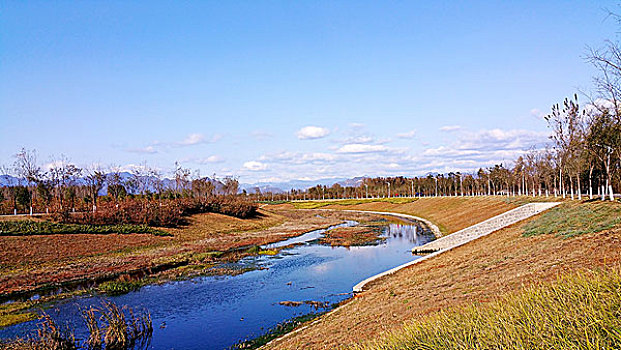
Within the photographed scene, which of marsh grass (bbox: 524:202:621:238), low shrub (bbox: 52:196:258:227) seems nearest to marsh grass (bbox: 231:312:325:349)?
marsh grass (bbox: 524:202:621:238)

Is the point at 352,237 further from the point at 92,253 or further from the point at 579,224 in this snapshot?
the point at 579,224

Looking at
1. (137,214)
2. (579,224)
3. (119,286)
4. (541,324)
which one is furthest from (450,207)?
(541,324)

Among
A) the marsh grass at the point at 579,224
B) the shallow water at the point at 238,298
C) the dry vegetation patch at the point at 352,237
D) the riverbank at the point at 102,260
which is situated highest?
the marsh grass at the point at 579,224

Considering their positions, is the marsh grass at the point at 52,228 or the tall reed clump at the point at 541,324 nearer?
the tall reed clump at the point at 541,324

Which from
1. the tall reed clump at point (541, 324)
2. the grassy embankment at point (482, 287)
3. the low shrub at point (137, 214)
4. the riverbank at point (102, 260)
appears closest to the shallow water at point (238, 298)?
the riverbank at point (102, 260)

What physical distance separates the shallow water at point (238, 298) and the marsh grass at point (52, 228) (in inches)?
480

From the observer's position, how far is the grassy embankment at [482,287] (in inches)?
206

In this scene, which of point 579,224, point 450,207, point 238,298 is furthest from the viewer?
point 450,207

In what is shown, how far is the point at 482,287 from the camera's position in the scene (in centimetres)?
1170

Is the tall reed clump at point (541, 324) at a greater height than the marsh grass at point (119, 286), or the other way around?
the tall reed clump at point (541, 324)

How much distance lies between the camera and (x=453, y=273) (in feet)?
51.8

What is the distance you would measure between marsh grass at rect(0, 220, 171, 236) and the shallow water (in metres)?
12.2

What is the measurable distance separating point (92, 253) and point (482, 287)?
2647 cm

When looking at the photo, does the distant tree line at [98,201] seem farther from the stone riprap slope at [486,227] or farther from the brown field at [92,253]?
the stone riprap slope at [486,227]
